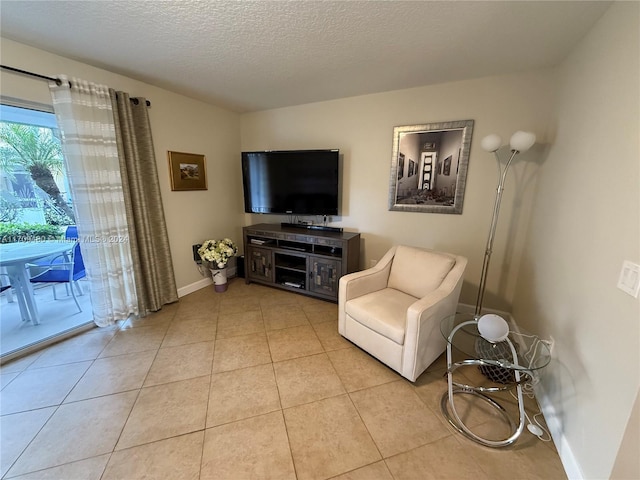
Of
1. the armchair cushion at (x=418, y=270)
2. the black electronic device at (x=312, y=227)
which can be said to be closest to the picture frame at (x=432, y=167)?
the armchair cushion at (x=418, y=270)

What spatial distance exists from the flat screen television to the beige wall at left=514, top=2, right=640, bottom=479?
1970 millimetres

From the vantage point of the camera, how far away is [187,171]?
3.00 m

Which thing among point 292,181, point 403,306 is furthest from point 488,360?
point 292,181

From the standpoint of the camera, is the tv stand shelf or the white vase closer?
the tv stand shelf

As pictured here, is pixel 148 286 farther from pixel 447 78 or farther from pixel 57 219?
pixel 447 78

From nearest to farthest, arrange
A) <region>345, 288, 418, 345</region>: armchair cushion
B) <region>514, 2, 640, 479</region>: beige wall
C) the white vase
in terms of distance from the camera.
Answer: <region>514, 2, 640, 479</region>: beige wall < <region>345, 288, 418, 345</region>: armchair cushion < the white vase

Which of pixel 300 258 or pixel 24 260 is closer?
pixel 24 260

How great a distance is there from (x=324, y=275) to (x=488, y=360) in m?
1.76

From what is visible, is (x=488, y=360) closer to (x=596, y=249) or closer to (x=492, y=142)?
(x=596, y=249)

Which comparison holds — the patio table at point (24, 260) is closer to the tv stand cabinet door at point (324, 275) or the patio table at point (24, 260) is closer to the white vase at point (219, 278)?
the white vase at point (219, 278)

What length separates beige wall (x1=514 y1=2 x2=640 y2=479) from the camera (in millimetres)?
1005

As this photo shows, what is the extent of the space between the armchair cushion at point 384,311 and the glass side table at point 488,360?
29 cm

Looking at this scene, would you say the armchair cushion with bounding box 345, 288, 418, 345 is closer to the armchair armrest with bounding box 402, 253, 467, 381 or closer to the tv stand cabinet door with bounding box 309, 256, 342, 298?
the armchair armrest with bounding box 402, 253, 467, 381

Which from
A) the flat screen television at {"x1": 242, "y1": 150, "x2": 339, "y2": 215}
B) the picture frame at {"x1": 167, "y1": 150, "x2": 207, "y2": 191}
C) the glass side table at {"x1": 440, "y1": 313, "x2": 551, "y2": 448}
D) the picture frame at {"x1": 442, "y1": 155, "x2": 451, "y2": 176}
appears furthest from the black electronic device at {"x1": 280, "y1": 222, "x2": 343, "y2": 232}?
the glass side table at {"x1": 440, "y1": 313, "x2": 551, "y2": 448}
